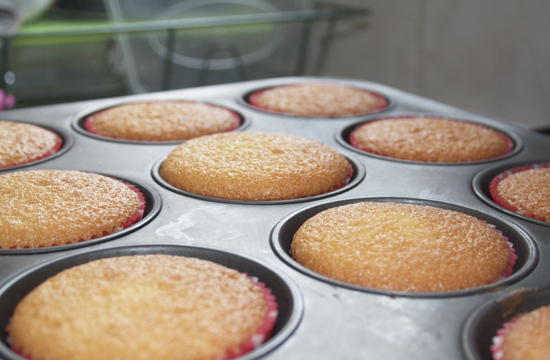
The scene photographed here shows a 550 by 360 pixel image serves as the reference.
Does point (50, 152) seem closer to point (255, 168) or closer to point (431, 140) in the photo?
point (255, 168)

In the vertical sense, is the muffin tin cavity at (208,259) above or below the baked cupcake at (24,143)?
below

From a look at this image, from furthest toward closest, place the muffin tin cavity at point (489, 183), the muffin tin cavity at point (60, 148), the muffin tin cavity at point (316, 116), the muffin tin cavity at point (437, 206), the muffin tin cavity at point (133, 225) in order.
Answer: the muffin tin cavity at point (316, 116) → the muffin tin cavity at point (60, 148) → the muffin tin cavity at point (489, 183) → the muffin tin cavity at point (133, 225) → the muffin tin cavity at point (437, 206)

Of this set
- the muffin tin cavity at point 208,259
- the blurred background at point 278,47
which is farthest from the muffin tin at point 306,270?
the blurred background at point 278,47

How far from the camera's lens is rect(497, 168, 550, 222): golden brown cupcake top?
54.2 inches

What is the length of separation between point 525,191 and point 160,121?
1260 millimetres

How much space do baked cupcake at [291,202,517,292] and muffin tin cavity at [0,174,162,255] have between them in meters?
0.37

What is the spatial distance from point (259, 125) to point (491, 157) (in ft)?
2.76

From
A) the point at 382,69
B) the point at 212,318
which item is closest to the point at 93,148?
the point at 212,318

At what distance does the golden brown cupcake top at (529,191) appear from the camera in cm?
138

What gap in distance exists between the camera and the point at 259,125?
2.03 meters

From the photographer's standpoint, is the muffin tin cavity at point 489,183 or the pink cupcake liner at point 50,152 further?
the pink cupcake liner at point 50,152

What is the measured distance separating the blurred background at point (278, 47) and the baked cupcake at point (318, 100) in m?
1.46

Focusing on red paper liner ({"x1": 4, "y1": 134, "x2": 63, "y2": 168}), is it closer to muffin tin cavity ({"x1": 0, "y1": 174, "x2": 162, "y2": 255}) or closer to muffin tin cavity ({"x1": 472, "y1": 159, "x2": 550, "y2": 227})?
muffin tin cavity ({"x1": 0, "y1": 174, "x2": 162, "y2": 255})

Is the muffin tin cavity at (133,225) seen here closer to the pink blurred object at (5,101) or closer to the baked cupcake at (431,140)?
the baked cupcake at (431,140)
